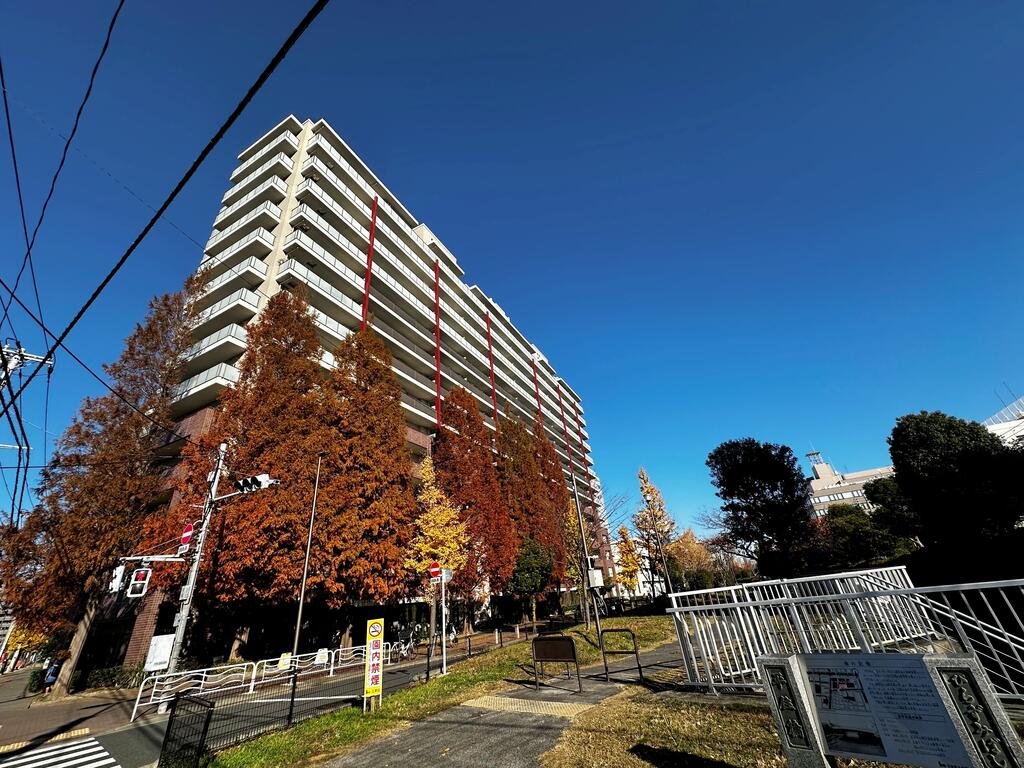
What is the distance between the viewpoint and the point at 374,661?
9.07m

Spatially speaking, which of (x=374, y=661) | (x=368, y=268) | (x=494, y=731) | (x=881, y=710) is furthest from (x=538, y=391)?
(x=881, y=710)

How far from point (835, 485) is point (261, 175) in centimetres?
10731

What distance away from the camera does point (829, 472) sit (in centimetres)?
8831

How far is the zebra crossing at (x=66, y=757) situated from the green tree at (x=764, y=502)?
34.8 meters

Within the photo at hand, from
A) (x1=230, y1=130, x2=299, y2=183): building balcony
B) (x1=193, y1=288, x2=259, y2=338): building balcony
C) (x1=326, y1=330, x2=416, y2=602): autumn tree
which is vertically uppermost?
(x1=230, y1=130, x2=299, y2=183): building balcony

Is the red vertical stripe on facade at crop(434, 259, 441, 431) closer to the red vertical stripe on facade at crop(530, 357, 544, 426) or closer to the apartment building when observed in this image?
the apartment building

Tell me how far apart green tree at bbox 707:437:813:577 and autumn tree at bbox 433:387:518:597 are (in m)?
18.3

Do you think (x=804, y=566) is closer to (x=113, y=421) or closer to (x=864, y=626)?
(x=864, y=626)

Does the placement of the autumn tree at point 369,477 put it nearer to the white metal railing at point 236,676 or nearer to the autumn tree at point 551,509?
the white metal railing at point 236,676

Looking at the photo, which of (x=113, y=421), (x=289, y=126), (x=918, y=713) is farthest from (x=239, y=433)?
(x=289, y=126)

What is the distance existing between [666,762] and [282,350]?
20.5 metres

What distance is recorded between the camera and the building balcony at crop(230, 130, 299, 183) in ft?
108

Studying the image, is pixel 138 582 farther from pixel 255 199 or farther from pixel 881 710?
pixel 255 199

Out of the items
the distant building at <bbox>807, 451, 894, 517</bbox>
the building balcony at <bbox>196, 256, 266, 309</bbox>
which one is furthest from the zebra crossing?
the distant building at <bbox>807, 451, 894, 517</bbox>
